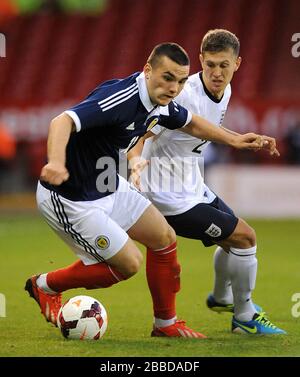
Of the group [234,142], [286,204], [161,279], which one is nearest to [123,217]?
[161,279]

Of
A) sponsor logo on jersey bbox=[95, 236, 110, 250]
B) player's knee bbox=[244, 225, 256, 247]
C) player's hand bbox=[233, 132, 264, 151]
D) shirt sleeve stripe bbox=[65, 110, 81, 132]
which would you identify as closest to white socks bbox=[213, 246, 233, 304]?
player's knee bbox=[244, 225, 256, 247]

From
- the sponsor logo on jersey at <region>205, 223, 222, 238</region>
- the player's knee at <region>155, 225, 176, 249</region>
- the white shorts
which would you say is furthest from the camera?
the sponsor logo on jersey at <region>205, 223, 222, 238</region>

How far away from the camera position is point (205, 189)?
6.71 metres

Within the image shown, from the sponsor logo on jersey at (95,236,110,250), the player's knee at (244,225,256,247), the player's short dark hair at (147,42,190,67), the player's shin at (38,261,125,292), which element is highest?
the player's short dark hair at (147,42,190,67)

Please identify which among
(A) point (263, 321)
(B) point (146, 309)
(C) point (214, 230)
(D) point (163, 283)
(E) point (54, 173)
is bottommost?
(B) point (146, 309)

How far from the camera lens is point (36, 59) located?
2361 cm

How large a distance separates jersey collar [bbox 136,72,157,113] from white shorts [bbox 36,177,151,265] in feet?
1.94

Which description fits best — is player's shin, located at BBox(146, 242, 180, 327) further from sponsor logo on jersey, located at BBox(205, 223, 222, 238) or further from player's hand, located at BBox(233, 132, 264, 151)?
player's hand, located at BBox(233, 132, 264, 151)

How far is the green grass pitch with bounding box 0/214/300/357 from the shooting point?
5672 millimetres

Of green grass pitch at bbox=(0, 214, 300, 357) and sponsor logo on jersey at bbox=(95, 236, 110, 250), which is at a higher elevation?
sponsor logo on jersey at bbox=(95, 236, 110, 250)

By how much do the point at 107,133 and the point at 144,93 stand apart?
1.11 feet

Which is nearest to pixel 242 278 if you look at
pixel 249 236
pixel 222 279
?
pixel 249 236

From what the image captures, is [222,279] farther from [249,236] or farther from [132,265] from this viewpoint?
[132,265]

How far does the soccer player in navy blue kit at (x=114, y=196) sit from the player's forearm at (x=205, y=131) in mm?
52
